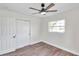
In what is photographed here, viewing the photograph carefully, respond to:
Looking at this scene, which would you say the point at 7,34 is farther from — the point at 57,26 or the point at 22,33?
the point at 57,26

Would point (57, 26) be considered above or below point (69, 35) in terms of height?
above

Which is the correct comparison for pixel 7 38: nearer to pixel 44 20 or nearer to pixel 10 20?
pixel 10 20

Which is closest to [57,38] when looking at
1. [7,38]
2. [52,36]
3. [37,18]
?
[52,36]

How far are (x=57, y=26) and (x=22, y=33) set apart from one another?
83.5 inches

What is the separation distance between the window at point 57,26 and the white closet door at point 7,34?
2.43m

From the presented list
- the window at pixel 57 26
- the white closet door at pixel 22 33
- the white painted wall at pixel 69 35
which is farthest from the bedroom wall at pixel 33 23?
the white painted wall at pixel 69 35

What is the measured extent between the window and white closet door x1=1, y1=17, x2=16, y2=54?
243 cm

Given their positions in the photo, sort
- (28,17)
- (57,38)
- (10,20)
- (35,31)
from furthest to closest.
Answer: (35,31) → (28,17) → (57,38) → (10,20)

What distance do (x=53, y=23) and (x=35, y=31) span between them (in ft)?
4.66

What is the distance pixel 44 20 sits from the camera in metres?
5.66

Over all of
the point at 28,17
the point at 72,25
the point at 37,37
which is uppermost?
the point at 28,17

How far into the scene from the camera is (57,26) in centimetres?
460

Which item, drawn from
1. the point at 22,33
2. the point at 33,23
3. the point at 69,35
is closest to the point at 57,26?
the point at 69,35

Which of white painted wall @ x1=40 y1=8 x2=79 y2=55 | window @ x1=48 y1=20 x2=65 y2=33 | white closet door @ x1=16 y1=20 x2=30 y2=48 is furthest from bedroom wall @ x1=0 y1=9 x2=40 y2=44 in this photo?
white painted wall @ x1=40 y1=8 x2=79 y2=55
